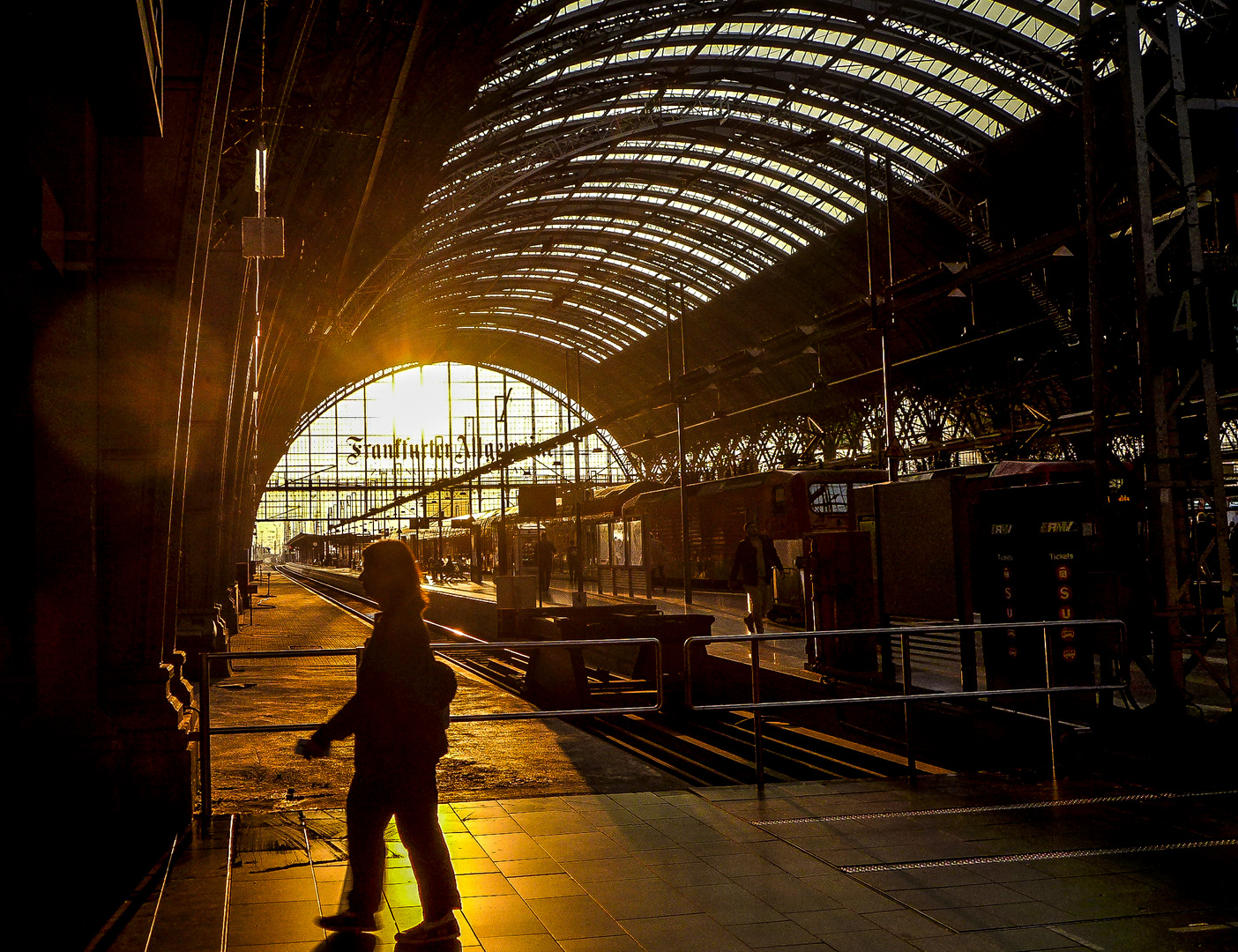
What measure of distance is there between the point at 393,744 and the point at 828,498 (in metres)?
20.0

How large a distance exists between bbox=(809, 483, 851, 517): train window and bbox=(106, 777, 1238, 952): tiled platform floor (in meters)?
16.9

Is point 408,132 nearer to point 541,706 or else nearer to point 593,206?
point 541,706

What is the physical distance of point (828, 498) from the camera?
23.6 m

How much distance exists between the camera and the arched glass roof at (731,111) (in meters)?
25.4

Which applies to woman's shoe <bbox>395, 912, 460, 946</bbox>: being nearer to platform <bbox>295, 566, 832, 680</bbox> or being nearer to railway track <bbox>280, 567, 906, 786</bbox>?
platform <bbox>295, 566, 832, 680</bbox>

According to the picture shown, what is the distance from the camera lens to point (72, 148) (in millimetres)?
6188

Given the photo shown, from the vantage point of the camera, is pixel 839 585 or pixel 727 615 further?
pixel 727 615

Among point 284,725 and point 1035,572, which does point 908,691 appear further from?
point 284,725

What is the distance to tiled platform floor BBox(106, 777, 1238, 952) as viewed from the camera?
4.18m

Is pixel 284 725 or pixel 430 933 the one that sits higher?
pixel 284 725

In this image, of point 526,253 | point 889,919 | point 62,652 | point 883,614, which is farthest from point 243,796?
point 526,253

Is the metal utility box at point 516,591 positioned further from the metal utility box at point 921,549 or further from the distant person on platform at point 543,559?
the metal utility box at point 921,549

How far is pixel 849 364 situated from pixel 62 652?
39613 millimetres

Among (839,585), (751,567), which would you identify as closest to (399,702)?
(839,585)
